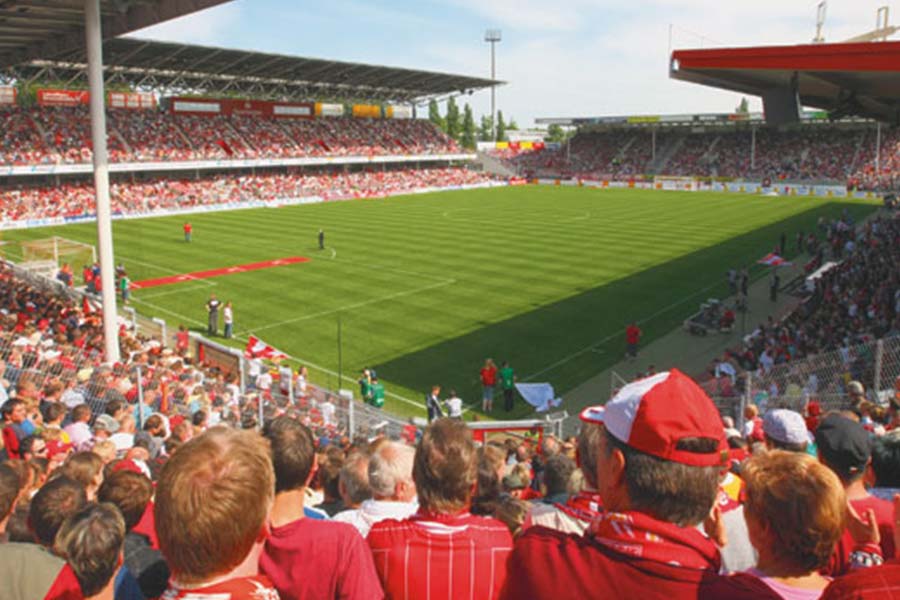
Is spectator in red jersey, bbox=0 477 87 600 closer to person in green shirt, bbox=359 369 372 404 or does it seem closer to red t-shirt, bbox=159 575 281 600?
red t-shirt, bbox=159 575 281 600

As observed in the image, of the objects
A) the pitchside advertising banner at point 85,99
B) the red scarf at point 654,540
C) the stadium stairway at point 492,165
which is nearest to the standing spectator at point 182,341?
the red scarf at point 654,540

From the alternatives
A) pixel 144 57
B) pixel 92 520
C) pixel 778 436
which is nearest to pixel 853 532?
pixel 778 436

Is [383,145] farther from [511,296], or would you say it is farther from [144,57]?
[511,296]

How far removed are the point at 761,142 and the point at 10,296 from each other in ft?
256

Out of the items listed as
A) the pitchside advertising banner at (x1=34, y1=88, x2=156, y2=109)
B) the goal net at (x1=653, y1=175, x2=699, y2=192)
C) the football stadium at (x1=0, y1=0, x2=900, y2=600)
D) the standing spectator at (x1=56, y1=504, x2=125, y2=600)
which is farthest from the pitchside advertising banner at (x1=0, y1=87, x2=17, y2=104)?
the standing spectator at (x1=56, y1=504, x2=125, y2=600)

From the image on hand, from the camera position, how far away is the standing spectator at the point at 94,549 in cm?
308

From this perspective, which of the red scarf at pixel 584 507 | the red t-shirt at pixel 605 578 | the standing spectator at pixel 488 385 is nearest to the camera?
the red t-shirt at pixel 605 578

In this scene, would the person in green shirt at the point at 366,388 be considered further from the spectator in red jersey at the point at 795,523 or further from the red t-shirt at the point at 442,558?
the spectator in red jersey at the point at 795,523

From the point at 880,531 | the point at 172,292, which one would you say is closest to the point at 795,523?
the point at 880,531

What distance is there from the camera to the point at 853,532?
3.45 meters

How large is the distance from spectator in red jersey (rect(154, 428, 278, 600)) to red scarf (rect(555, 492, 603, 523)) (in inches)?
55.3

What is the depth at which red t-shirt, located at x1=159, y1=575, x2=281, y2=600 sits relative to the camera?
223cm

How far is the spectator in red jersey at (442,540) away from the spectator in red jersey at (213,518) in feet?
2.29

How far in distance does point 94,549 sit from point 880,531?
3.83m
